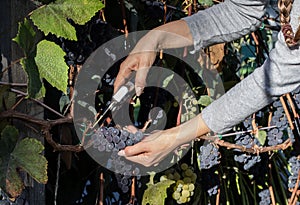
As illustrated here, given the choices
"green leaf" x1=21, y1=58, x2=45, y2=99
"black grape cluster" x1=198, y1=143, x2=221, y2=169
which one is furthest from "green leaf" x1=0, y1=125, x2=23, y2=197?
"black grape cluster" x1=198, y1=143, x2=221, y2=169

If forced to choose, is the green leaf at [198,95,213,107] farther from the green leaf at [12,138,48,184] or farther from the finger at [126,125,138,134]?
the green leaf at [12,138,48,184]

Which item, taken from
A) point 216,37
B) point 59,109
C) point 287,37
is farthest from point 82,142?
point 287,37

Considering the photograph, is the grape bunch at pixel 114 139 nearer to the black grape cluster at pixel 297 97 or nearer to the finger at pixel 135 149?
the finger at pixel 135 149

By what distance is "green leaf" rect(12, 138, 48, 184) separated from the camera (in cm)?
135

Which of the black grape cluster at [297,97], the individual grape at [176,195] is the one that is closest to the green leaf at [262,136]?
the black grape cluster at [297,97]

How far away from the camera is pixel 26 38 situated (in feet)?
4.37

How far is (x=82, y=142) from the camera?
5.02 ft

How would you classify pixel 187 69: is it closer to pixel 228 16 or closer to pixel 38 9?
pixel 228 16

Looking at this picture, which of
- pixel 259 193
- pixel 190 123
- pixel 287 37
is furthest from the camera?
pixel 259 193

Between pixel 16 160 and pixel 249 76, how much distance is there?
488 millimetres

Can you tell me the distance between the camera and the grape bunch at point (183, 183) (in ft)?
5.93

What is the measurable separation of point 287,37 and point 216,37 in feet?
1.08

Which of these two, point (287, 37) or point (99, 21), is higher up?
point (99, 21)

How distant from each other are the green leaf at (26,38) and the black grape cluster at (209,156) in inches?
22.1
